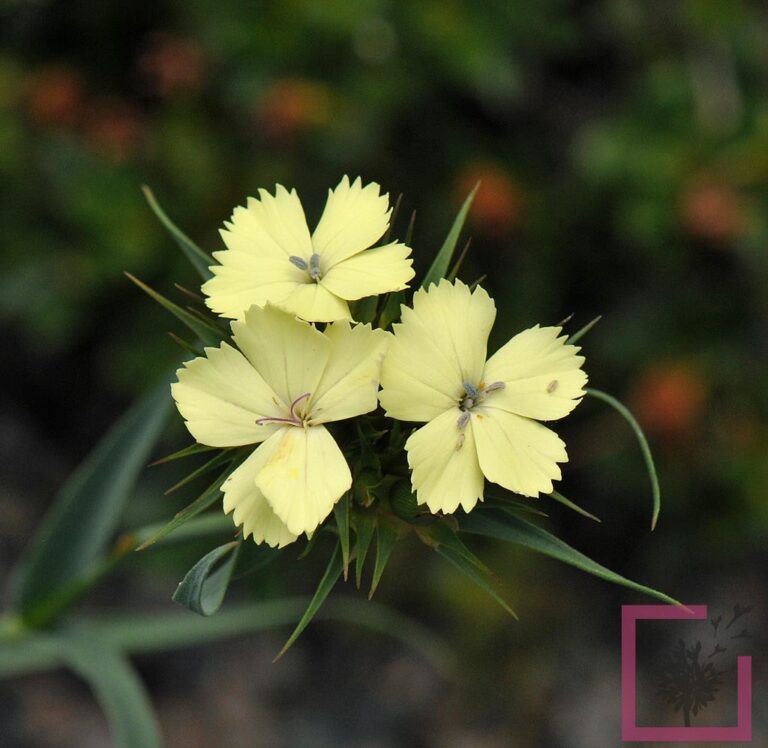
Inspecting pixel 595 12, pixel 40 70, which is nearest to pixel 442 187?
pixel 595 12

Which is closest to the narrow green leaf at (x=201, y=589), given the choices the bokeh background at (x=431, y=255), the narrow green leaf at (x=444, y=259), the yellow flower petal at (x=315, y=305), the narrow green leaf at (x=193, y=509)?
the narrow green leaf at (x=193, y=509)

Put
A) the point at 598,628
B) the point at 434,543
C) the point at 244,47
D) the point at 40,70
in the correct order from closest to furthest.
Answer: the point at 434,543 → the point at 244,47 → the point at 40,70 → the point at 598,628

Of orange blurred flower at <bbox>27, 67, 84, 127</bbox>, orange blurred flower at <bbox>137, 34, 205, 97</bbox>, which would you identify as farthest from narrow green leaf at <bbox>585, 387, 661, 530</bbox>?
orange blurred flower at <bbox>27, 67, 84, 127</bbox>

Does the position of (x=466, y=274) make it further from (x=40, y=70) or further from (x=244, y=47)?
(x=40, y=70)

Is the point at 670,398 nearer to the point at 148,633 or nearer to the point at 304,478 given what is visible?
the point at 148,633

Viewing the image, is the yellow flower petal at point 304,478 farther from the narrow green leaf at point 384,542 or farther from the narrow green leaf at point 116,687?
the narrow green leaf at point 116,687

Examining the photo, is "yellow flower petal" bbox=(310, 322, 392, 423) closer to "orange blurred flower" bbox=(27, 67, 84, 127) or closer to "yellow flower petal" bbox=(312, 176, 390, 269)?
"yellow flower petal" bbox=(312, 176, 390, 269)
